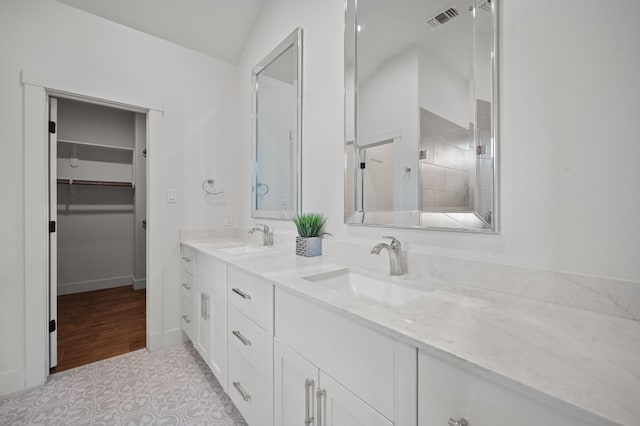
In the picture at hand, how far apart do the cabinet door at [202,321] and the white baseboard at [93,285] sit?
2.63m

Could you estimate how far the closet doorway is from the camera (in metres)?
3.30

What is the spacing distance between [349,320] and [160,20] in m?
2.61

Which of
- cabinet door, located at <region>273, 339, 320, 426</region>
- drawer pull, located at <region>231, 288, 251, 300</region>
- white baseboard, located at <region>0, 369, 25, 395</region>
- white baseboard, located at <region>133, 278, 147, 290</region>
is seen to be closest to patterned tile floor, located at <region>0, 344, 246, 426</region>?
white baseboard, located at <region>0, 369, 25, 395</region>

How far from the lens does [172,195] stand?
2.27 m

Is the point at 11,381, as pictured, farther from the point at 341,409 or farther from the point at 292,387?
the point at 341,409

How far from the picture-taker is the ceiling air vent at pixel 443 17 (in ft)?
3.48

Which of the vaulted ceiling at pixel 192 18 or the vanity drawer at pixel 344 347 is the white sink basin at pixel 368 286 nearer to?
the vanity drawer at pixel 344 347

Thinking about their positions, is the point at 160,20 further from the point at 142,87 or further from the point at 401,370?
the point at 401,370

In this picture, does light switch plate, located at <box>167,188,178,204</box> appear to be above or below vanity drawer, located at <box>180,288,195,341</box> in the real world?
above

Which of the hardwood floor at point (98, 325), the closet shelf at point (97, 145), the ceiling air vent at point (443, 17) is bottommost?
the hardwood floor at point (98, 325)

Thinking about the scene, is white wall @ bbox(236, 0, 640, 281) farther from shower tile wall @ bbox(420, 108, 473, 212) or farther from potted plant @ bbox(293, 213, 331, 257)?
potted plant @ bbox(293, 213, 331, 257)

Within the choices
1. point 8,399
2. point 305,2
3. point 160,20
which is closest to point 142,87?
point 160,20

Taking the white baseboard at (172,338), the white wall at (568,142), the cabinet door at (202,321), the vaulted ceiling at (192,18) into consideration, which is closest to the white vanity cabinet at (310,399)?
the white wall at (568,142)

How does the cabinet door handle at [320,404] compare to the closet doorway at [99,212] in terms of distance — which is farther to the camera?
the closet doorway at [99,212]
